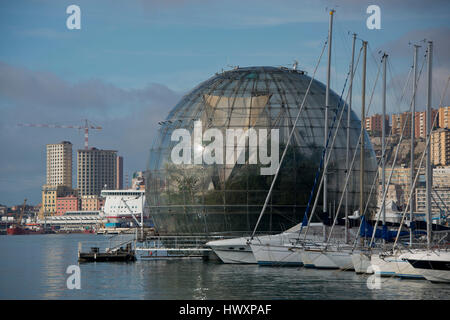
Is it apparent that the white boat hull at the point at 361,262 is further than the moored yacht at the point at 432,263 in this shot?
Yes

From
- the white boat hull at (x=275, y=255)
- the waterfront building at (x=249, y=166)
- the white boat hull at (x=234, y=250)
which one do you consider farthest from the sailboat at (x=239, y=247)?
the waterfront building at (x=249, y=166)

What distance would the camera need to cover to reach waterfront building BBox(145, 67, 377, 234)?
63656 mm

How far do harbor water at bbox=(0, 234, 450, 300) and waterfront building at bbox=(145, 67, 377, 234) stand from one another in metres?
7.08

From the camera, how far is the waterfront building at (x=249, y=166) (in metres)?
63.7

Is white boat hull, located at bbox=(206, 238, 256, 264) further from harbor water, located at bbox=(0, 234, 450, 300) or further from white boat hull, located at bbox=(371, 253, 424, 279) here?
white boat hull, located at bbox=(371, 253, 424, 279)

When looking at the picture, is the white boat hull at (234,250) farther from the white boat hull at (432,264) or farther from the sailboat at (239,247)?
the white boat hull at (432,264)

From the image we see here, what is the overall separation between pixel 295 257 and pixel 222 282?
10881 millimetres

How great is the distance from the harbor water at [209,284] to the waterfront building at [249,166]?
7080 millimetres

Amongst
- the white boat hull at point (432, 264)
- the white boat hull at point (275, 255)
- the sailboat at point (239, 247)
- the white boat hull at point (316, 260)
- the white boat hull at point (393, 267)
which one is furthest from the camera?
the sailboat at point (239, 247)

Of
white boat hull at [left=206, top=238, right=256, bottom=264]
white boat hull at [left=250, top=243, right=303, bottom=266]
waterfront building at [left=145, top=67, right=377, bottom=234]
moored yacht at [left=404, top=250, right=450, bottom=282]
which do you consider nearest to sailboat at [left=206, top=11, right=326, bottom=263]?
white boat hull at [left=206, top=238, right=256, bottom=264]

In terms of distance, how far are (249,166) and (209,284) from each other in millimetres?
20220

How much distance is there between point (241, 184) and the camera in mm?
63844

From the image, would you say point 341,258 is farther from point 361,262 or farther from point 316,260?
point 361,262
